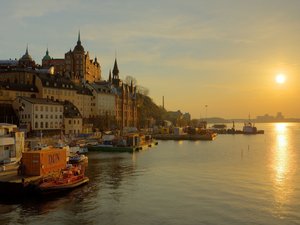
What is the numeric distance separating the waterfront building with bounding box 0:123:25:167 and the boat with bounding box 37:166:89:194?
10.4 metres

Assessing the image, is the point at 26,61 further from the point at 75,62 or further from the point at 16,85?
the point at 16,85

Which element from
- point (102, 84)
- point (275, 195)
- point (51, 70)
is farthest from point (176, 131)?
point (275, 195)

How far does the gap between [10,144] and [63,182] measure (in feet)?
53.5

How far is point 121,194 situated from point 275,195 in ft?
59.0

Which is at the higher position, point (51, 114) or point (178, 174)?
point (51, 114)

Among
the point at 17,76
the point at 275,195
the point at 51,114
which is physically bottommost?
the point at 275,195

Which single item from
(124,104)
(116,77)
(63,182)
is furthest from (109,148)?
(116,77)

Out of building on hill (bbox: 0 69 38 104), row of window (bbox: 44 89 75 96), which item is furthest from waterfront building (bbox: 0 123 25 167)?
row of window (bbox: 44 89 75 96)

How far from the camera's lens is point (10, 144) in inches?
2330

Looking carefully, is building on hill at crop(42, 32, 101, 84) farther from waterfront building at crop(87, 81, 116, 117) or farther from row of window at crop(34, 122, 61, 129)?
row of window at crop(34, 122, 61, 129)

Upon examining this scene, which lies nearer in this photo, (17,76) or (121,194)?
(121,194)

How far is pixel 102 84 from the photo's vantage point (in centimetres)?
16512

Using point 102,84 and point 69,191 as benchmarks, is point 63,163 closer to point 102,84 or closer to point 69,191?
point 69,191

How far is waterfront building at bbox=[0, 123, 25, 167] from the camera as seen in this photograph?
5747cm
